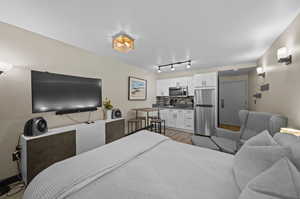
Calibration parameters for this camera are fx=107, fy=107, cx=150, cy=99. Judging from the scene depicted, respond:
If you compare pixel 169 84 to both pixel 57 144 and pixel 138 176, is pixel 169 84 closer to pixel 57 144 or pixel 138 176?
pixel 57 144

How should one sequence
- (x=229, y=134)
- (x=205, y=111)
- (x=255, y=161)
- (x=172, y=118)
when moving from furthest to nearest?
1. (x=172, y=118)
2. (x=205, y=111)
3. (x=229, y=134)
4. (x=255, y=161)

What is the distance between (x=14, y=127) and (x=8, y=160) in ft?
1.67

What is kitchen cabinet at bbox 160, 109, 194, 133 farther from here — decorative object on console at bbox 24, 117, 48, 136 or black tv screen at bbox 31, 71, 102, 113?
decorative object on console at bbox 24, 117, 48, 136

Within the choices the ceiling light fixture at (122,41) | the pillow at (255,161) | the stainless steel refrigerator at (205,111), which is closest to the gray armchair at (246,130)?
the pillow at (255,161)

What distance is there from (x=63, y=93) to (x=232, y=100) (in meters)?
6.25

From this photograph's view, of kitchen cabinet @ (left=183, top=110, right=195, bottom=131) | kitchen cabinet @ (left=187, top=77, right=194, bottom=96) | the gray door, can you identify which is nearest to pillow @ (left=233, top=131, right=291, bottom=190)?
kitchen cabinet @ (left=183, top=110, right=195, bottom=131)

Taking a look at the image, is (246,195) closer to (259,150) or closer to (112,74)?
(259,150)

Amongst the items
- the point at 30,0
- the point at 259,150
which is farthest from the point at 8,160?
the point at 259,150

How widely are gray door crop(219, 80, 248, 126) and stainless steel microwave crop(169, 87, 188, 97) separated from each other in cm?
213

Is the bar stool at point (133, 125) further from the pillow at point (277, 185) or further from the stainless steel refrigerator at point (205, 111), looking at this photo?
the pillow at point (277, 185)

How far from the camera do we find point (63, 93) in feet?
7.23

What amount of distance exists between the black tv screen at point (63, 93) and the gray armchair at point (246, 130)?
261cm

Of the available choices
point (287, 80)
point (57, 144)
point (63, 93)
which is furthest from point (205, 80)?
point (57, 144)

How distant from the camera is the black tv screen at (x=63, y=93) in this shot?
1900 millimetres
